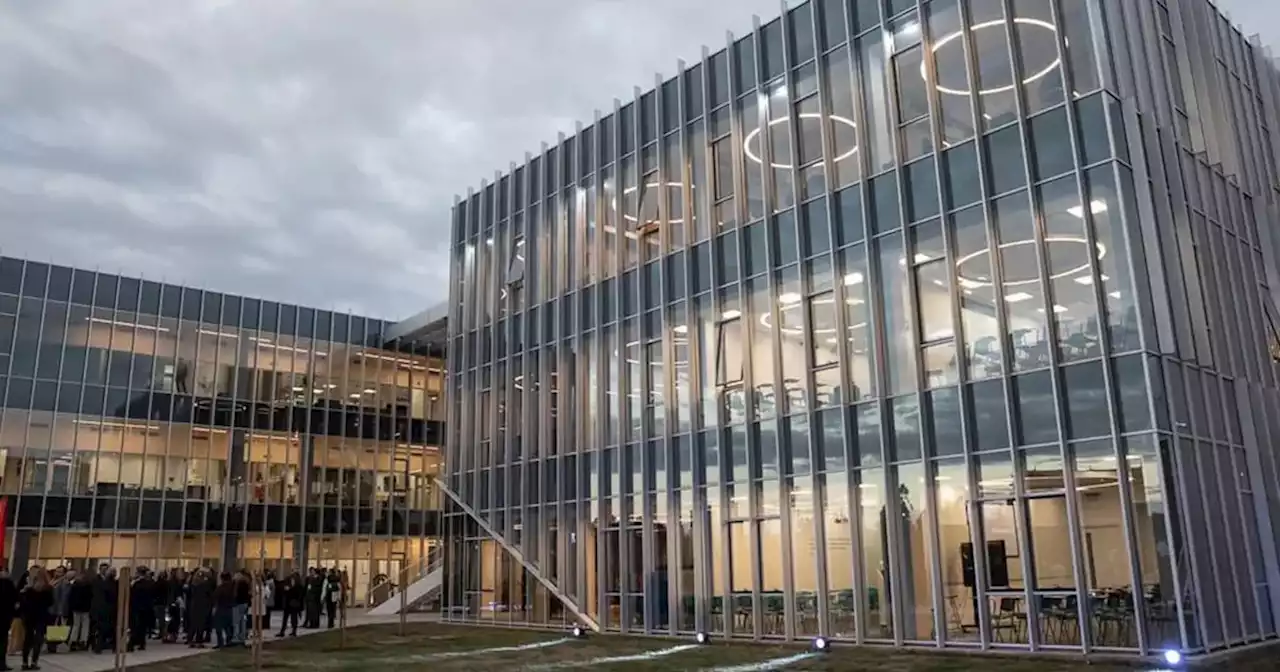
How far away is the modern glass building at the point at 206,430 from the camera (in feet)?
119

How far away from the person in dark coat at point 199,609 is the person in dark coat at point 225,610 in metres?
0.35

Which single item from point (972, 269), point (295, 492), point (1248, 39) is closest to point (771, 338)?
point (972, 269)

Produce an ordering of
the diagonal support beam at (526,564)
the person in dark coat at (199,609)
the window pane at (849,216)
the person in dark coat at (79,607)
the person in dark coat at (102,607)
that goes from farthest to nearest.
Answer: the diagonal support beam at (526,564), the person in dark coat at (199,609), the person in dark coat at (79,607), the person in dark coat at (102,607), the window pane at (849,216)

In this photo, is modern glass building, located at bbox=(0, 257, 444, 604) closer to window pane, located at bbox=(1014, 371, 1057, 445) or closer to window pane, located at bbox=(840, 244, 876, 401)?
window pane, located at bbox=(840, 244, 876, 401)

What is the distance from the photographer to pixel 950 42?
19297 millimetres

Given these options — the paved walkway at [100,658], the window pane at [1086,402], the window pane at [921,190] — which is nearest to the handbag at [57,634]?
the paved walkway at [100,658]

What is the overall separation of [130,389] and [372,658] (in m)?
24.8

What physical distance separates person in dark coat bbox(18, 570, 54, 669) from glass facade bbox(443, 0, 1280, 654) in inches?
490

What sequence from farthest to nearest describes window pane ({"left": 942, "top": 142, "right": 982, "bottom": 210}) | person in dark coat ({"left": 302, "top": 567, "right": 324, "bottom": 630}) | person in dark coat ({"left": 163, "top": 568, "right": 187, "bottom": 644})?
person in dark coat ({"left": 302, "top": 567, "right": 324, "bottom": 630})
person in dark coat ({"left": 163, "top": 568, "right": 187, "bottom": 644})
window pane ({"left": 942, "top": 142, "right": 982, "bottom": 210})

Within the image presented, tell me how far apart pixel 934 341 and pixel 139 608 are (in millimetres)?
18189

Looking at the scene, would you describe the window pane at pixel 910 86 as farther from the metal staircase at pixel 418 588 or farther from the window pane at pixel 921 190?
the metal staircase at pixel 418 588

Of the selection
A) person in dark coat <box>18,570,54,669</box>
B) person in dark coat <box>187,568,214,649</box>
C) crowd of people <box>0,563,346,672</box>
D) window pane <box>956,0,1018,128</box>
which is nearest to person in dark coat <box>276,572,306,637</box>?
crowd of people <box>0,563,346,672</box>

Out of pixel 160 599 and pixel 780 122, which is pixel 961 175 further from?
pixel 160 599

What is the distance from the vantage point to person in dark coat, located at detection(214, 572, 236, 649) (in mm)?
21859
